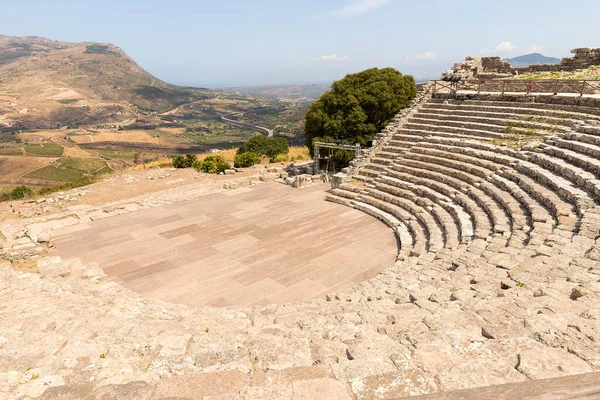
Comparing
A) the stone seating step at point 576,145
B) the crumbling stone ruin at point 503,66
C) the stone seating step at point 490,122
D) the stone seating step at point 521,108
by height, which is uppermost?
the crumbling stone ruin at point 503,66

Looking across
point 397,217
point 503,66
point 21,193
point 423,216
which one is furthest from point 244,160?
point 503,66

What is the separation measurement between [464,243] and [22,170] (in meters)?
80.6

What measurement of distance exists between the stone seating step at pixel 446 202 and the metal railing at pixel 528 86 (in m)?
8.45

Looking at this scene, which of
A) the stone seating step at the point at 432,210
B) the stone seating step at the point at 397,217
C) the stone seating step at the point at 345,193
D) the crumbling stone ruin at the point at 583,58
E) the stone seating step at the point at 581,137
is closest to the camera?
the stone seating step at the point at 432,210

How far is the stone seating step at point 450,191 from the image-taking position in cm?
1109

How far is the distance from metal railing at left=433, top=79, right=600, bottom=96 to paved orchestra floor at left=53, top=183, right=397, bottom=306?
11870 millimetres

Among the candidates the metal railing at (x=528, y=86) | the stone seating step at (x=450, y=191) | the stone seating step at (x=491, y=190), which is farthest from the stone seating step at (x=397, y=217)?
the metal railing at (x=528, y=86)

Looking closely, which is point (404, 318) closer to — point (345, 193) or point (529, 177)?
point (529, 177)

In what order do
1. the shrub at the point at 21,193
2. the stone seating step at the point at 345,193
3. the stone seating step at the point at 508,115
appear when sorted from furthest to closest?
the shrub at the point at 21,193 < the stone seating step at the point at 345,193 < the stone seating step at the point at 508,115

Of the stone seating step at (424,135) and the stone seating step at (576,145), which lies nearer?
the stone seating step at (576,145)

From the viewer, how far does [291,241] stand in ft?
42.9

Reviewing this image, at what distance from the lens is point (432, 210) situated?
13773 mm

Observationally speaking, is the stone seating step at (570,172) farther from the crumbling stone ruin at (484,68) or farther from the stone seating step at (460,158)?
the crumbling stone ruin at (484,68)

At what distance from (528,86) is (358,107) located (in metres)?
9.10
